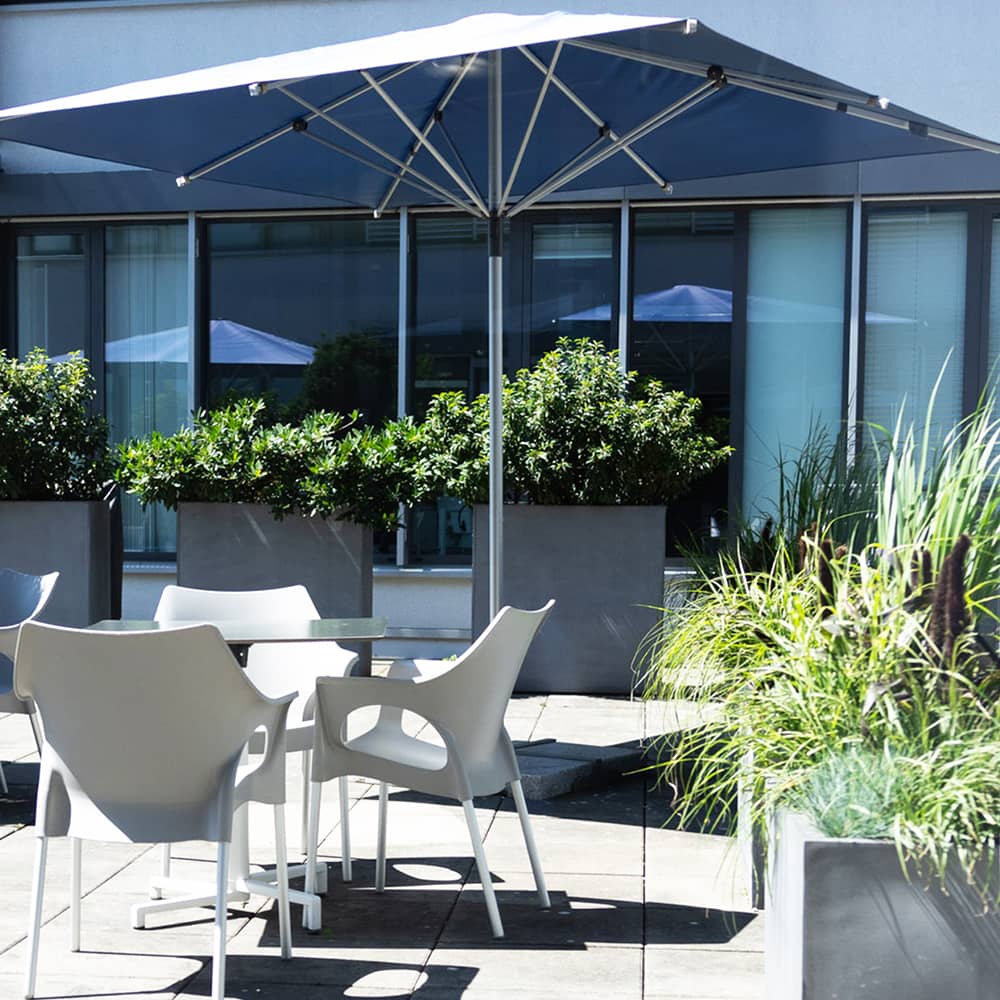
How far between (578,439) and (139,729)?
14.8 feet

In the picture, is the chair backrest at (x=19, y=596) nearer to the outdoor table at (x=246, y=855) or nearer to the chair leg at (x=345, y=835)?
the outdoor table at (x=246, y=855)

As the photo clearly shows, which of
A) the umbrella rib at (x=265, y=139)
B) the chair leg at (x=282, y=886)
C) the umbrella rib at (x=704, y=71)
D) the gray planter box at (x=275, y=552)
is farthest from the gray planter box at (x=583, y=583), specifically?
the chair leg at (x=282, y=886)

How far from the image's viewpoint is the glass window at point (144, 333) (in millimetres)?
9977

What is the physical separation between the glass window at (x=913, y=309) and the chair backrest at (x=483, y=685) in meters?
5.76

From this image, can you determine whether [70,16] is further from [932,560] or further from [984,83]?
[932,560]

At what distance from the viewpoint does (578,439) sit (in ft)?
24.6

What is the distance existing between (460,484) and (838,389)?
307 centimetres

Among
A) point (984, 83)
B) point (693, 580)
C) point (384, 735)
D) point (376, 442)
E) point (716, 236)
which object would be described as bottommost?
point (384, 735)

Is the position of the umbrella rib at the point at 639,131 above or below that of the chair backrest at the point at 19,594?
above

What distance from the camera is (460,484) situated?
295 inches

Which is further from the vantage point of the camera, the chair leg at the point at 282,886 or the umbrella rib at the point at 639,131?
the umbrella rib at the point at 639,131

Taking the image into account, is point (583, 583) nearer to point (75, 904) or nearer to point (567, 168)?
point (567, 168)

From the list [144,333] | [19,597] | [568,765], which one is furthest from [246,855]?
[144,333]

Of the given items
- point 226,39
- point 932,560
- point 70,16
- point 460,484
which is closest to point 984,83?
point 460,484
